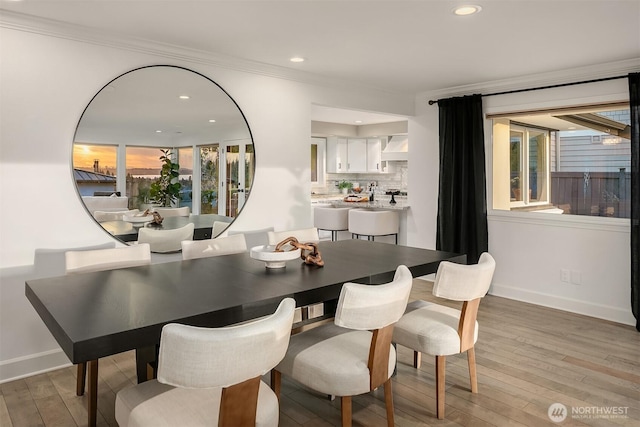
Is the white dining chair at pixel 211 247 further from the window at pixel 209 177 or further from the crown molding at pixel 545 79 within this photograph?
the crown molding at pixel 545 79

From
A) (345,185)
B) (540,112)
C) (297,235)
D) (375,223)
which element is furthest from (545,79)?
(345,185)

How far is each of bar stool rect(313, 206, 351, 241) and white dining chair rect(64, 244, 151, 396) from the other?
13.7 feet

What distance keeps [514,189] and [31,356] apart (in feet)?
15.8

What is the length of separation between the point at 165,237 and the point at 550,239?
151 inches

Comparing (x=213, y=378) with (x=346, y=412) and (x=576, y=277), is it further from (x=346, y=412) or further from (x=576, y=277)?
(x=576, y=277)

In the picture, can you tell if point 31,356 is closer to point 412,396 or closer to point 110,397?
point 110,397

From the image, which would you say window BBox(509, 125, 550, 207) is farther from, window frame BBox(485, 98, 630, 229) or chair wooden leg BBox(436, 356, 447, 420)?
chair wooden leg BBox(436, 356, 447, 420)

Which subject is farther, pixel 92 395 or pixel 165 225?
pixel 165 225

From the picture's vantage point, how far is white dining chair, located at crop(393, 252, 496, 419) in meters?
→ 2.38

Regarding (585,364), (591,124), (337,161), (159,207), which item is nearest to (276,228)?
(159,207)

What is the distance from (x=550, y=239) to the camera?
4660mm

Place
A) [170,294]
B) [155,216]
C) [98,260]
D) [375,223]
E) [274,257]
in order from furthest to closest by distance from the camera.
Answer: [375,223]
[155,216]
[98,260]
[274,257]
[170,294]

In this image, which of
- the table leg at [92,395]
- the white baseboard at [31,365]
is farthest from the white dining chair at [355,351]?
the white baseboard at [31,365]

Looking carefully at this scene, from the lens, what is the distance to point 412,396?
2719 millimetres
